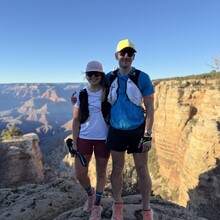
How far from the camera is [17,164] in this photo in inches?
1375

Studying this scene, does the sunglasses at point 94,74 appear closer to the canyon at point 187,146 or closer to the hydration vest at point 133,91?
the hydration vest at point 133,91

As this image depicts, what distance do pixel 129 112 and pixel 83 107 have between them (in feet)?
3.16

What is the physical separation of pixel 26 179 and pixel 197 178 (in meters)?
23.3

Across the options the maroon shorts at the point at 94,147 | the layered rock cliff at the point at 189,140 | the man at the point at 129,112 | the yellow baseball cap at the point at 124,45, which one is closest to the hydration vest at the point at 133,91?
the man at the point at 129,112

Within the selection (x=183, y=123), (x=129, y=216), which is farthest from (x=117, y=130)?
(x=183, y=123)

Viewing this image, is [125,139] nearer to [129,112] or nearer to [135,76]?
[129,112]

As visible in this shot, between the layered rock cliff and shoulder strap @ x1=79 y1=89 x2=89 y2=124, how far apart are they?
53.4 feet

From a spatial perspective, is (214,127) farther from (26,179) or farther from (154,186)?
(26,179)

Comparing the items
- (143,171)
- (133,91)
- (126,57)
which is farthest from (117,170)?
(126,57)

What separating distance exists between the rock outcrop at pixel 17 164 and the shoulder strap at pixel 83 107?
105 ft

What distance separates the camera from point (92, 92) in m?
5.17

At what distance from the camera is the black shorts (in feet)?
15.4

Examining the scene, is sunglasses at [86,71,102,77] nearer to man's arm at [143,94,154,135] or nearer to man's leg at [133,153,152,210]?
man's arm at [143,94,154,135]

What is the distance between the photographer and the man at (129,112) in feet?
15.4
